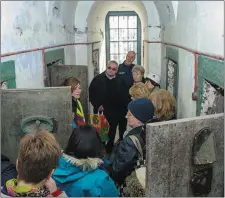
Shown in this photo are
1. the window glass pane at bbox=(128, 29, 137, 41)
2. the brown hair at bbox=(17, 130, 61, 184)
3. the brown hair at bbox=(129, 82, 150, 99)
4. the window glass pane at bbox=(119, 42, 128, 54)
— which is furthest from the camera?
the window glass pane at bbox=(119, 42, 128, 54)

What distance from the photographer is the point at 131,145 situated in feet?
8.46

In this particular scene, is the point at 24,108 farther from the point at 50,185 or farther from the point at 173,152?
the point at 173,152

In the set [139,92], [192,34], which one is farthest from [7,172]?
[192,34]

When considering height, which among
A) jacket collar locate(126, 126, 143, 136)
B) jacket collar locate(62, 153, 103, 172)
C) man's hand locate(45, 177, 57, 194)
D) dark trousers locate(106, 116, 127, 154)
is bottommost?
dark trousers locate(106, 116, 127, 154)

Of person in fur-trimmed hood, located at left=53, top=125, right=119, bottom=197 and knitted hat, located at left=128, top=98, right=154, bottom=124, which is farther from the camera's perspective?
knitted hat, located at left=128, top=98, right=154, bottom=124

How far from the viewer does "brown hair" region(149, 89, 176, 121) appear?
311cm

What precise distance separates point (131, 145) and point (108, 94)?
2.82m

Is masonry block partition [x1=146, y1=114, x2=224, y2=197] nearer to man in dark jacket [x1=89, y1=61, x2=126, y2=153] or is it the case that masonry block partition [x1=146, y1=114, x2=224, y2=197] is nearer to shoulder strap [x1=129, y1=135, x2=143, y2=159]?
shoulder strap [x1=129, y1=135, x2=143, y2=159]

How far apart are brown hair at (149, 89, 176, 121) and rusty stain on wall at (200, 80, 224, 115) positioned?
0.59 metres

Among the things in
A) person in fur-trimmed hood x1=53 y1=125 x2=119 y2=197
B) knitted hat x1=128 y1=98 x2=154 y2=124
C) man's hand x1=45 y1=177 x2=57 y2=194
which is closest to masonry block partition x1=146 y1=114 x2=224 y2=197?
person in fur-trimmed hood x1=53 y1=125 x2=119 y2=197

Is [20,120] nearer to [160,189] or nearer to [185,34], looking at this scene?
[160,189]

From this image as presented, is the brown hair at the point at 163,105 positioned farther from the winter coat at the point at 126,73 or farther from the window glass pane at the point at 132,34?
the window glass pane at the point at 132,34

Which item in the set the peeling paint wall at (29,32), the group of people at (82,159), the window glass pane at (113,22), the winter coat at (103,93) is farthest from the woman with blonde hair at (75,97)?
the window glass pane at (113,22)

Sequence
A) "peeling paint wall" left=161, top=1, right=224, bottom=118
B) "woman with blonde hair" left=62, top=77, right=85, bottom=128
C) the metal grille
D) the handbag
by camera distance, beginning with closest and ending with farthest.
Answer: "peeling paint wall" left=161, top=1, right=224, bottom=118, "woman with blonde hair" left=62, top=77, right=85, bottom=128, the handbag, the metal grille
